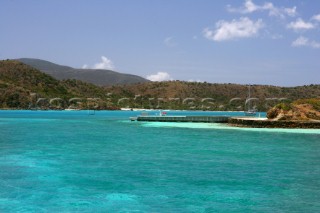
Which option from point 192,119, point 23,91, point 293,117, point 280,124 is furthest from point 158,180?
point 23,91

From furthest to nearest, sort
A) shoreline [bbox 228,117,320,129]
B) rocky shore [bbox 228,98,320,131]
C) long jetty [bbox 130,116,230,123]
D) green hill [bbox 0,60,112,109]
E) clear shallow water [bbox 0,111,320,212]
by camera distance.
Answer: green hill [bbox 0,60,112,109]
long jetty [bbox 130,116,230,123]
rocky shore [bbox 228,98,320,131]
shoreline [bbox 228,117,320,129]
clear shallow water [bbox 0,111,320,212]

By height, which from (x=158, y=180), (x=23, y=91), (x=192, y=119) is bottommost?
(x=158, y=180)

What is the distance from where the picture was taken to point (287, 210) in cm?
1623

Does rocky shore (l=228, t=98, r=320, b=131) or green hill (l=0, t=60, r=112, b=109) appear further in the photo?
green hill (l=0, t=60, r=112, b=109)

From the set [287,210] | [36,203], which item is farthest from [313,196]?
[36,203]

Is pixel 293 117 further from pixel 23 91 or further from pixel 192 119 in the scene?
pixel 23 91

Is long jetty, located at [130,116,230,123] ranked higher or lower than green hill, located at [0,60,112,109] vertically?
lower

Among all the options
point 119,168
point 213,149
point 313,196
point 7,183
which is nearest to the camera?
point 313,196

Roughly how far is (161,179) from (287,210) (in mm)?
8053

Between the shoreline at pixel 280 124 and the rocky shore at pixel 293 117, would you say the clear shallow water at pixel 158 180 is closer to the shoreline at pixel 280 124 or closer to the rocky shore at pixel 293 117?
the shoreline at pixel 280 124

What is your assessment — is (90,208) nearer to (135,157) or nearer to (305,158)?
(135,157)

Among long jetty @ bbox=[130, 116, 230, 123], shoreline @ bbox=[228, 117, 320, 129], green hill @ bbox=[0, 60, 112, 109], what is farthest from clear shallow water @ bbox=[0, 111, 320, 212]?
green hill @ bbox=[0, 60, 112, 109]

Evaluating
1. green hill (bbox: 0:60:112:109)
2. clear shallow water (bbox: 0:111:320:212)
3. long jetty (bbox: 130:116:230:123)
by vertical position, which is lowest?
clear shallow water (bbox: 0:111:320:212)

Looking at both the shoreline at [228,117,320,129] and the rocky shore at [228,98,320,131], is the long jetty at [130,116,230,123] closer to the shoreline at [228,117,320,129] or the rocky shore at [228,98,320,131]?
the shoreline at [228,117,320,129]
